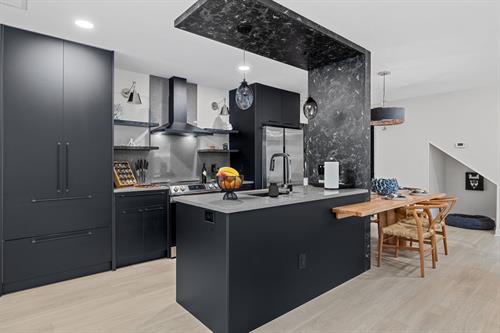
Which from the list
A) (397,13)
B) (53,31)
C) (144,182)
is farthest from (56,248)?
(397,13)

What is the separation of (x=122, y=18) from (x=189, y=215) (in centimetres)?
190

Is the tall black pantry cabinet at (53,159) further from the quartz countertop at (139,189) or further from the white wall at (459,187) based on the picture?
the white wall at (459,187)

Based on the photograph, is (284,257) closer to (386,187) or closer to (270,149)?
(386,187)

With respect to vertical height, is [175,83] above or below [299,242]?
above

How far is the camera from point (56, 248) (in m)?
3.06

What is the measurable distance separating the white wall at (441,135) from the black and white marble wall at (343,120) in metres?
3.55

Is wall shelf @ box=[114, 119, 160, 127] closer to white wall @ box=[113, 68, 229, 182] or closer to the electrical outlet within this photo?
white wall @ box=[113, 68, 229, 182]

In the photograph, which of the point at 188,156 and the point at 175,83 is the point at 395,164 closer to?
the point at 188,156

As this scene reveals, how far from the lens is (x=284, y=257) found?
7.96ft

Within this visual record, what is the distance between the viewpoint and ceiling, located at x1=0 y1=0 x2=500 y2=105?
2500mm

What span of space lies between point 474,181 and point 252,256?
6.17 m

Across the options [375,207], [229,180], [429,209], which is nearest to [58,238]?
[229,180]

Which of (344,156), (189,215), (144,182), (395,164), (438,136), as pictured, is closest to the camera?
(189,215)

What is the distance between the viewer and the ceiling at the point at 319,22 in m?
2.50
